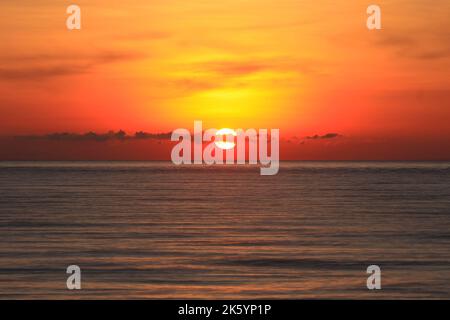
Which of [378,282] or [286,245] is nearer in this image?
[378,282]

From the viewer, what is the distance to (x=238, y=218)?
47344mm

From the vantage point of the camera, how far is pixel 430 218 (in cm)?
4616

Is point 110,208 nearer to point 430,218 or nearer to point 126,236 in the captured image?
point 126,236

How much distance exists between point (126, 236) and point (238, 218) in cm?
1296

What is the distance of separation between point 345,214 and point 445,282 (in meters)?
26.4

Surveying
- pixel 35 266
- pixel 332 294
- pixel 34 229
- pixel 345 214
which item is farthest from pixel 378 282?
pixel 345 214

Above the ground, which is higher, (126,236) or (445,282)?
(126,236)

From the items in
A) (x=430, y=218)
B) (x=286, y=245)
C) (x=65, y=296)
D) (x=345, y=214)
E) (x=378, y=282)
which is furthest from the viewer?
(x=345, y=214)
